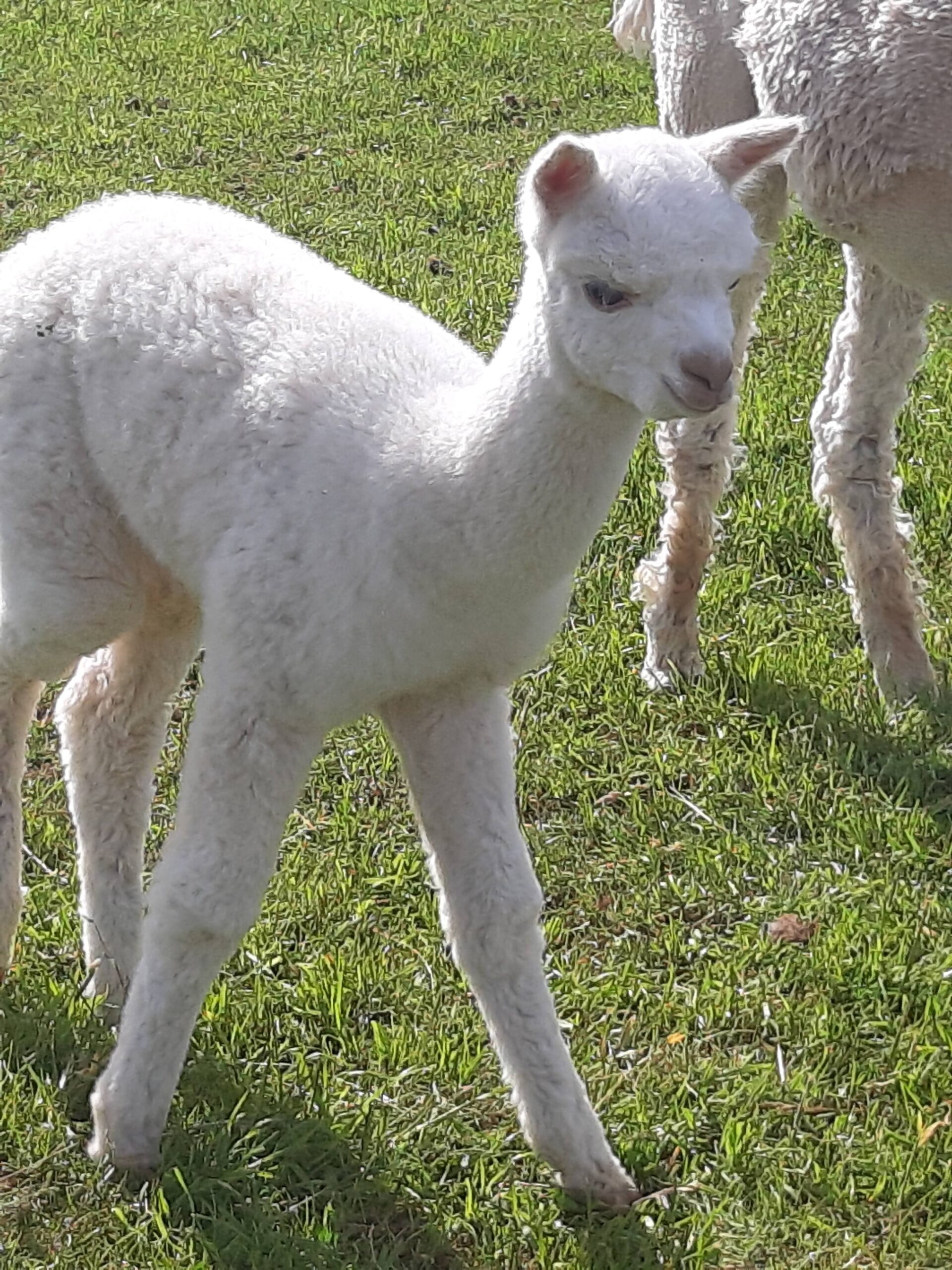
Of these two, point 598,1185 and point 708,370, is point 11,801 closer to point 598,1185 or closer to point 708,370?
point 598,1185

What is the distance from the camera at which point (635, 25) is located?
15.5 ft

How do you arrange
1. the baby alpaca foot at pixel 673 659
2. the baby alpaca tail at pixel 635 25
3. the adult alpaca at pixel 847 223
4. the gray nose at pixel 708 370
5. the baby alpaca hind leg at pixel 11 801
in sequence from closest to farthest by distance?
the gray nose at pixel 708 370 → the baby alpaca hind leg at pixel 11 801 → the adult alpaca at pixel 847 223 → the baby alpaca foot at pixel 673 659 → the baby alpaca tail at pixel 635 25

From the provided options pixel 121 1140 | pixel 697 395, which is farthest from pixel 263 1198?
pixel 697 395

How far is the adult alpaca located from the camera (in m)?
3.63

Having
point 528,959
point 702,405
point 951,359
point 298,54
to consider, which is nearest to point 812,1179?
point 528,959

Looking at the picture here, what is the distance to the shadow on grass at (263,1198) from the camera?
109 inches

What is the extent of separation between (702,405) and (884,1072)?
150cm

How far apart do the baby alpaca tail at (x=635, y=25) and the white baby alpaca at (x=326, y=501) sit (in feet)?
6.53

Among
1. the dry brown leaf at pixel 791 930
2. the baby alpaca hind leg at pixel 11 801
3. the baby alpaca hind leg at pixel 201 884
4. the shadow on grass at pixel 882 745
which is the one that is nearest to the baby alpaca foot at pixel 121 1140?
the baby alpaca hind leg at pixel 201 884

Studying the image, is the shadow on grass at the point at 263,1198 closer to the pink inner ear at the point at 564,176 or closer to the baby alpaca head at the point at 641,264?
the baby alpaca head at the point at 641,264

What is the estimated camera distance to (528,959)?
2885mm

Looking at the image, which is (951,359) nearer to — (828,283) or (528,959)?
(828,283)

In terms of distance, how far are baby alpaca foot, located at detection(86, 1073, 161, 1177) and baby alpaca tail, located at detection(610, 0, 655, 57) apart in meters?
3.11

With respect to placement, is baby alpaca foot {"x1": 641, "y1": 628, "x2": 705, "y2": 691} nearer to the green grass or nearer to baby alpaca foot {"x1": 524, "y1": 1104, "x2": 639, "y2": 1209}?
the green grass
